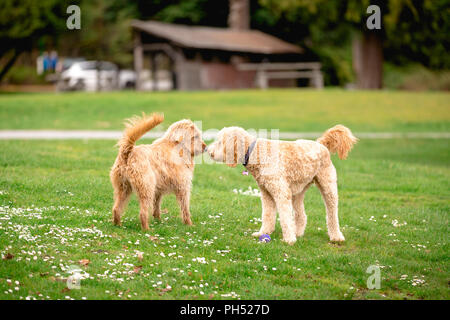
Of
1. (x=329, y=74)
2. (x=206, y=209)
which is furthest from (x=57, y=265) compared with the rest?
(x=329, y=74)

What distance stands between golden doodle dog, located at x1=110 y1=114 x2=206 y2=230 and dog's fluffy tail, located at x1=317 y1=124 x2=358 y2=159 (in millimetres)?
1812

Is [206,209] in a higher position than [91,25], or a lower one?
lower

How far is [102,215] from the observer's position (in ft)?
29.1

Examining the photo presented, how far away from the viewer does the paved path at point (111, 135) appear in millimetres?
17438

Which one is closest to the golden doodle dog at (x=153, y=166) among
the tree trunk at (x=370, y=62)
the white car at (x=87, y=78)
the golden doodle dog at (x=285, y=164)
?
the golden doodle dog at (x=285, y=164)

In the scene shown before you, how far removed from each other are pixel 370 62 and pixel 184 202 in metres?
31.9

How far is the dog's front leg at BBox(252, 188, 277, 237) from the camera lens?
8.47m

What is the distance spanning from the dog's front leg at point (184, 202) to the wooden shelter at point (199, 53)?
90.9ft

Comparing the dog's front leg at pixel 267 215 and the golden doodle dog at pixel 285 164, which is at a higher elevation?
the golden doodle dog at pixel 285 164

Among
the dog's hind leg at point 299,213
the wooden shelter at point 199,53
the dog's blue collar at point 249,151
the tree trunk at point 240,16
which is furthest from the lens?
the tree trunk at point 240,16

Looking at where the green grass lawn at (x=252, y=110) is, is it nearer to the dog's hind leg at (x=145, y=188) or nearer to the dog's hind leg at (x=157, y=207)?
the dog's hind leg at (x=157, y=207)

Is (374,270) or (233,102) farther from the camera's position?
(233,102)
